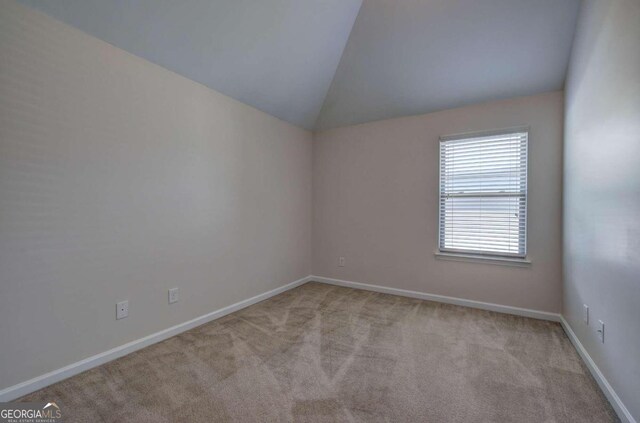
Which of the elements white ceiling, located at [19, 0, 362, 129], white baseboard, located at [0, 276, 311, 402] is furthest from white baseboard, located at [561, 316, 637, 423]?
white ceiling, located at [19, 0, 362, 129]

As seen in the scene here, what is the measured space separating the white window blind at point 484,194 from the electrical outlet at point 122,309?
320 centimetres

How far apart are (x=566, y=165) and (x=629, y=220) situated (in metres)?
1.47

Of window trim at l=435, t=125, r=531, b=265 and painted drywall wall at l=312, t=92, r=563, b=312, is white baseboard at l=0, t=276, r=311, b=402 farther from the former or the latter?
window trim at l=435, t=125, r=531, b=265

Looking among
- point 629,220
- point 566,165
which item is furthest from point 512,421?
point 566,165

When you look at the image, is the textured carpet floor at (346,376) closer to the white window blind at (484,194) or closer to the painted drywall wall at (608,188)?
the painted drywall wall at (608,188)

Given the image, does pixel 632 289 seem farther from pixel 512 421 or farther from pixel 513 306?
pixel 513 306

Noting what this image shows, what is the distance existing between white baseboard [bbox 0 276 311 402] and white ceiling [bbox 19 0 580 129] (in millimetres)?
2232

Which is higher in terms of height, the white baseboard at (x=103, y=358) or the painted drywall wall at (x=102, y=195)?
the painted drywall wall at (x=102, y=195)

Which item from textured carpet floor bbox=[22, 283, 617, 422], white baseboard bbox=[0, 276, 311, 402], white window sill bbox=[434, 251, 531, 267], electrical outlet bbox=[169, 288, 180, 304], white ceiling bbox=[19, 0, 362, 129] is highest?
white ceiling bbox=[19, 0, 362, 129]

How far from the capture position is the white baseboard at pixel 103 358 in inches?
66.5

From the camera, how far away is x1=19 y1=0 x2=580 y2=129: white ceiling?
2154mm


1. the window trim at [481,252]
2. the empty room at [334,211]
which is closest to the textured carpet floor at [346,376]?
the empty room at [334,211]

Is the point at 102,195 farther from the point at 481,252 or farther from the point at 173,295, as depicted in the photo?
the point at 481,252

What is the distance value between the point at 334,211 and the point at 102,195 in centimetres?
276
